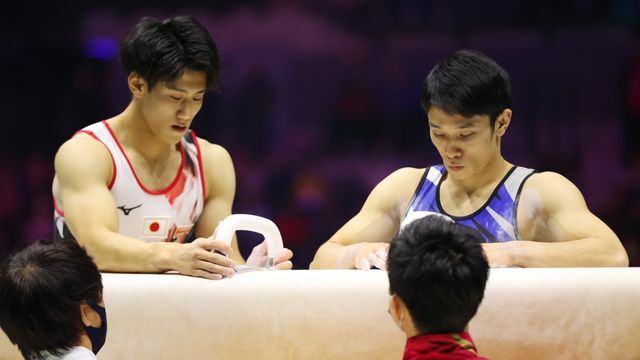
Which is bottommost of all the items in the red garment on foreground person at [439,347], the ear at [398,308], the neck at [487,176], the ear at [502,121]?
the red garment on foreground person at [439,347]

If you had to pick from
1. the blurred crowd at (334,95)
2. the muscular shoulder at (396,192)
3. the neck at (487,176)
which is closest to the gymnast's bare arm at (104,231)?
the muscular shoulder at (396,192)

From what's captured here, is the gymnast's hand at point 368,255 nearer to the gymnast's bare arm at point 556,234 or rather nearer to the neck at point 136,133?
Result: the gymnast's bare arm at point 556,234

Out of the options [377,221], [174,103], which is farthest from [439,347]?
[174,103]

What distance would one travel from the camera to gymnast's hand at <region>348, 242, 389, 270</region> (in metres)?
2.75

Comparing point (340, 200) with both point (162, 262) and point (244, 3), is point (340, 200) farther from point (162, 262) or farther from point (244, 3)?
point (162, 262)

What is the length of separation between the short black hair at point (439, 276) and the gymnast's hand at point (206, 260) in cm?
81

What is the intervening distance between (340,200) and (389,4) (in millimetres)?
1182

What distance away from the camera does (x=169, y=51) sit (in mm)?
3225

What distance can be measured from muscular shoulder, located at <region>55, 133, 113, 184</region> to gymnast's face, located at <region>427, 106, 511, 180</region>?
1.19 metres

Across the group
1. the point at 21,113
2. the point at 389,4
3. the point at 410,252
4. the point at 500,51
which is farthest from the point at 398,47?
the point at 410,252

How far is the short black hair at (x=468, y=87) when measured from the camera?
113 inches

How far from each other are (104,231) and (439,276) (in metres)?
1.44

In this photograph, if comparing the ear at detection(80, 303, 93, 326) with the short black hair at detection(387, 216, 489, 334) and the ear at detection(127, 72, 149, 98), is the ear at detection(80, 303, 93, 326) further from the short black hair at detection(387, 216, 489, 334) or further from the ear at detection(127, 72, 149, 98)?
the ear at detection(127, 72, 149, 98)

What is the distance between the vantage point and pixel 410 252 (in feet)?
6.21
